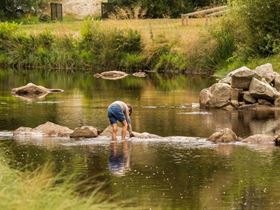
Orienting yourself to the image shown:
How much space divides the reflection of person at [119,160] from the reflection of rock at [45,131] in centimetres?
289

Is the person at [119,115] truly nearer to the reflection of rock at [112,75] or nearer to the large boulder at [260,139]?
the large boulder at [260,139]

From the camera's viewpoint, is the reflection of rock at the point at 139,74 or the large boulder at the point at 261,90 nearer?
the large boulder at the point at 261,90

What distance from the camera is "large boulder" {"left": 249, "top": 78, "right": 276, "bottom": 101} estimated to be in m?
44.2

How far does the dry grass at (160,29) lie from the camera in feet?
221

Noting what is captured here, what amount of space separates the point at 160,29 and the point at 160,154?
1714 inches

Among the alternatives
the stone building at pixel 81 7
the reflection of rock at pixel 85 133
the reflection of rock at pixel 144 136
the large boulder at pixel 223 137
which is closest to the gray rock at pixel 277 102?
the large boulder at pixel 223 137

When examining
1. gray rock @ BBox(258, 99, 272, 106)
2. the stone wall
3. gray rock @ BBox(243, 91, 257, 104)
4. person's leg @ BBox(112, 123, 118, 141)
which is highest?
the stone wall

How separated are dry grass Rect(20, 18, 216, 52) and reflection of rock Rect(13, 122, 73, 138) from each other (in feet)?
106

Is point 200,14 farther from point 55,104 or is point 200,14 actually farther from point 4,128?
point 4,128

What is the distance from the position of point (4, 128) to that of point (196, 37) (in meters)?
32.6

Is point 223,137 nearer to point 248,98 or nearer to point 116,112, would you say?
point 116,112

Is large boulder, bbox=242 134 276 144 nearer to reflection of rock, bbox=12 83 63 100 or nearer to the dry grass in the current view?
reflection of rock, bbox=12 83 63 100

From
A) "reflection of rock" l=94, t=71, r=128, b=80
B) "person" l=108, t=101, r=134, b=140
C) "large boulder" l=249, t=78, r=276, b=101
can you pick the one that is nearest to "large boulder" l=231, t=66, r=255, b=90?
"large boulder" l=249, t=78, r=276, b=101

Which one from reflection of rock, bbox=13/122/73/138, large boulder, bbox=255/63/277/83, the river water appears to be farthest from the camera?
large boulder, bbox=255/63/277/83
